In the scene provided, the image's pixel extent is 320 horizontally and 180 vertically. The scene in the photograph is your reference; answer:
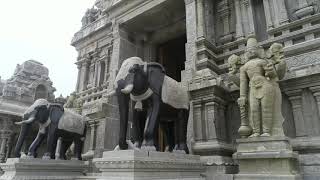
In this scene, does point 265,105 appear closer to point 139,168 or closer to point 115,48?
point 139,168

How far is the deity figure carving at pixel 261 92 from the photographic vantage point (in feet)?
19.6

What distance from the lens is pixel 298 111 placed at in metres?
6.82

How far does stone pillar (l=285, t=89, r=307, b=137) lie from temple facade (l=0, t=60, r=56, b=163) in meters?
14.3

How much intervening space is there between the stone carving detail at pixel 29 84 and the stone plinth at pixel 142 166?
69.9 ft

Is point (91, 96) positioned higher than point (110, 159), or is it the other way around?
point (91, 96)

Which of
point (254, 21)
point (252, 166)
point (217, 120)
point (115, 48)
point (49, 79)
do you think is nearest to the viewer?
point (252, 166)

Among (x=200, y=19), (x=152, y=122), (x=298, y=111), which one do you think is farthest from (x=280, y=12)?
(x=152, y=122)

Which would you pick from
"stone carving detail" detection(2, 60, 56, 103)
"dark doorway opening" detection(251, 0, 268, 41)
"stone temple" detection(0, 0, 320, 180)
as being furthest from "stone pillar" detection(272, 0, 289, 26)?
→ "stone carving detail" detection(2, 60, 56, 103)

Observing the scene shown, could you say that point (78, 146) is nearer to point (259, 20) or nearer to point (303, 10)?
point (259, 20)

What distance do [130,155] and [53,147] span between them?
4605mm

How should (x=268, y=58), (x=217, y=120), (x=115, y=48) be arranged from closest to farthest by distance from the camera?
(x=268, y=58) → (x=217, y=120) → (x=115, y=48)

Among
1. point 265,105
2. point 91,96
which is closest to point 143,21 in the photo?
point 91,96

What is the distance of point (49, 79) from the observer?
2842 cm

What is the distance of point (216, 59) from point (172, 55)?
17.0ft
